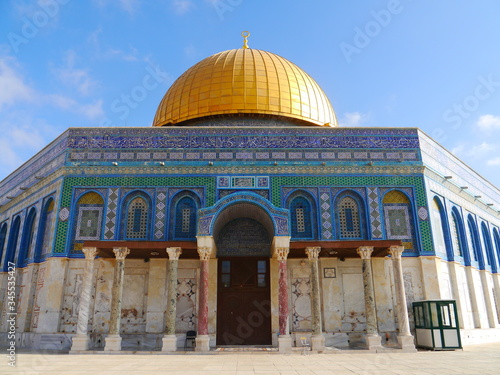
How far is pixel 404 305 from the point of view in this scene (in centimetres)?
1217

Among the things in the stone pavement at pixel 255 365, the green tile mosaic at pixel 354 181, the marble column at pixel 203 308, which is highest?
the green tile mosaic at pixel 354 181

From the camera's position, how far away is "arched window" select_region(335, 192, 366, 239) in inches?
547

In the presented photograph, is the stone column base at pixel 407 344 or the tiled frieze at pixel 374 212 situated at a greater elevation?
the tiled frieze at pixel 374 212

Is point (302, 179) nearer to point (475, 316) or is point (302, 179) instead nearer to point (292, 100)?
point (292, 100)

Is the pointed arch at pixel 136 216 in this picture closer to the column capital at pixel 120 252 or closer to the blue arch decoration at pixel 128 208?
the blue arch decoration at pixel 128 208

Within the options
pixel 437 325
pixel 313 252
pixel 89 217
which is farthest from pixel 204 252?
pixel 437 325

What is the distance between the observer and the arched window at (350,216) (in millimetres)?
13898

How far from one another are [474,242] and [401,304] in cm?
713

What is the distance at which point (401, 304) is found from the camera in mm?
12180

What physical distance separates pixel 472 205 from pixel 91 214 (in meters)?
15.5

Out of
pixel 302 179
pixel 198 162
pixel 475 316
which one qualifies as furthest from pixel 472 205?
pixel 198 162

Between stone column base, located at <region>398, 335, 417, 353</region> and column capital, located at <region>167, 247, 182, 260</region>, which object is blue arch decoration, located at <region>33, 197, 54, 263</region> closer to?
column capital, located at <region>167, 247, 182, 260</region>

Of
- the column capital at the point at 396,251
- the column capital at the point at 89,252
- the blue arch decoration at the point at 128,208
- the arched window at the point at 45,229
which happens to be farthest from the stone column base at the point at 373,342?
the arched window at the point at 45,229

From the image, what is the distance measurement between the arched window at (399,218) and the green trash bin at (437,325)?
2026 mm
